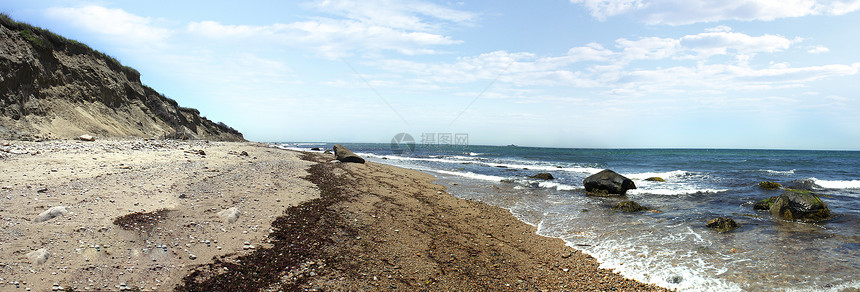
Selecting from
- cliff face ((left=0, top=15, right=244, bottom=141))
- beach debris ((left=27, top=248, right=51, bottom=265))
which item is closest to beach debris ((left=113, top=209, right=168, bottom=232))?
beach debris ((left=27, top=248, right=51, bottom=265))

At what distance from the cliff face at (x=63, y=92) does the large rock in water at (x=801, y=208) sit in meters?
31.1

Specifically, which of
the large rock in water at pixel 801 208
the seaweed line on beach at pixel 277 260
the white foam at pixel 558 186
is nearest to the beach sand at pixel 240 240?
the seaweed line on beach at pixel 277 260

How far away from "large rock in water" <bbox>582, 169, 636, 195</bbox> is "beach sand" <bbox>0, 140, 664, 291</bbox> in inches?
338

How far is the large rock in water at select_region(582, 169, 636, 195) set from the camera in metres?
16.8

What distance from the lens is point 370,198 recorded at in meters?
11.4

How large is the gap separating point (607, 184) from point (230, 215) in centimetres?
1577

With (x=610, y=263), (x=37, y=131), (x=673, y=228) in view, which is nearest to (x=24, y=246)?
(x=610, y=263)

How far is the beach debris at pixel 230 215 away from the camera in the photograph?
7140 millimetres

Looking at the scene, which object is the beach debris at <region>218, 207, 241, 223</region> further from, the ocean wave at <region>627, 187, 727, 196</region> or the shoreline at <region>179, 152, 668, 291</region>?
the ocean wave at <region>627, 187, 727, 196</region>

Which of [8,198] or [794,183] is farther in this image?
[794,183]

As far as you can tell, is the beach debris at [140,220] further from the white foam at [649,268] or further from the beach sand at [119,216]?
the white foam at [649,268]

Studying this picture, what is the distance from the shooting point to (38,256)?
187 inches

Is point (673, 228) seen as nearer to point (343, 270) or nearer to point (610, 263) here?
point (610, 263)

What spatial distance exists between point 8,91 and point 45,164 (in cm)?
1518
